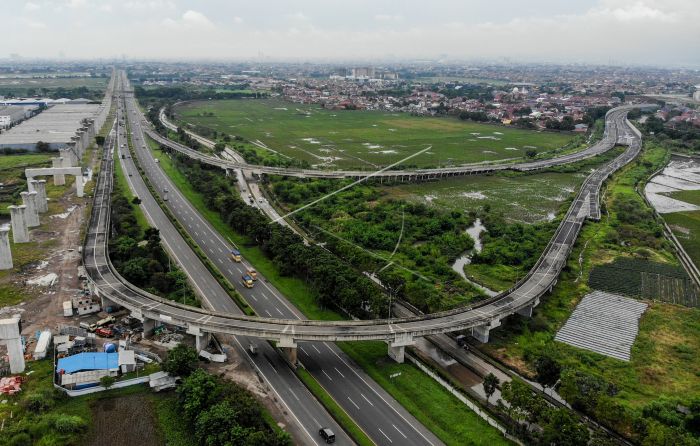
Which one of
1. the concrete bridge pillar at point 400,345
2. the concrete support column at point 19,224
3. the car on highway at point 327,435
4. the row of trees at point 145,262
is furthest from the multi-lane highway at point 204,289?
the concrete bridge pillar at point 400,345

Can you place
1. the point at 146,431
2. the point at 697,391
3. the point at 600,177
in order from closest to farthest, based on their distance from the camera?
the point at 146,431 → the point at 697,391 → the point at 600,177

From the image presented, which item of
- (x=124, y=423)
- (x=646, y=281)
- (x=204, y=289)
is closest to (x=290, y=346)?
(x=124, y=423)

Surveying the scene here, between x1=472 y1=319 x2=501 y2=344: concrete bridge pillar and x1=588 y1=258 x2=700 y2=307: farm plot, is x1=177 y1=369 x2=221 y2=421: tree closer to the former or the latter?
x1=472 y1=319 x2=501 y2=344: concrete bridge pillar

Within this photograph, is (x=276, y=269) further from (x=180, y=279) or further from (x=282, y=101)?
(x=282, y=101)

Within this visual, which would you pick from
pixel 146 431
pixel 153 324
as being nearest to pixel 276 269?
pixel 153 324

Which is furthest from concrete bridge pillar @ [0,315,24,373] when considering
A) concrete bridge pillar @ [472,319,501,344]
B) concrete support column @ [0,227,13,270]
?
concrete bridge pillar @ [472,319,501,344]
